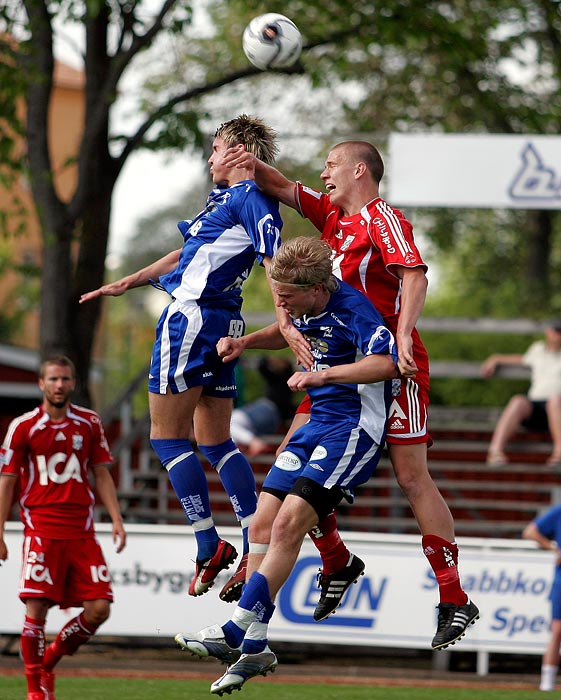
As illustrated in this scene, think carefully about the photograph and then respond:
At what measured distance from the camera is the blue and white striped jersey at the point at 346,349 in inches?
228

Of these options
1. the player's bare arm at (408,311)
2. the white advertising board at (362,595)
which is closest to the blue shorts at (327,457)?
the player's bare arm at (408,311)

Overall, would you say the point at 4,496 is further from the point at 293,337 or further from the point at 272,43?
the point at 272,43

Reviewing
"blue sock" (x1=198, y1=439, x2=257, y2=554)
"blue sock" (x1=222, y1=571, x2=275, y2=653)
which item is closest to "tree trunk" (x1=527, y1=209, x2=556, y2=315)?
"blue sock" (x1=198, y1=439, x2=257, y2=554)

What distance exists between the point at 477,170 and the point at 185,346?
8496 mm

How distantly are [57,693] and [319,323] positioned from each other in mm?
5477

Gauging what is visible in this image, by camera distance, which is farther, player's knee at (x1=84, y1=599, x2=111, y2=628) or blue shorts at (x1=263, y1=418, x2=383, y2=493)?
player's knee at (x1=84, y1=599, x2=111, y2=628)

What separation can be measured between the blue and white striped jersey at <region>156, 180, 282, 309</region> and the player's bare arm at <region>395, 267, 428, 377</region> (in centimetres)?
82

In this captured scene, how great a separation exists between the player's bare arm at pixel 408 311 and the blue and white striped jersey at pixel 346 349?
7 cm

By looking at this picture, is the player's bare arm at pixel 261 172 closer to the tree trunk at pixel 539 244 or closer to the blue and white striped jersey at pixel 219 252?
the blue and white striped jersey at pixel 219 252

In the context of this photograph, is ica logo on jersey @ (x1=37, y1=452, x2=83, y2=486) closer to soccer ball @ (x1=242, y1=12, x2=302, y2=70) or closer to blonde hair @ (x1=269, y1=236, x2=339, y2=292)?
soccer ball @ (x1=242, y1=12, x2=302, y2=70)

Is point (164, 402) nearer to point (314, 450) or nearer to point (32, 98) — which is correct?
point (314, 450)

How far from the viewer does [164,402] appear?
252 inches

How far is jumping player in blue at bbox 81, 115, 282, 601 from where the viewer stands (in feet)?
20.7

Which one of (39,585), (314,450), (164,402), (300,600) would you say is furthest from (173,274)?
(300,600)
